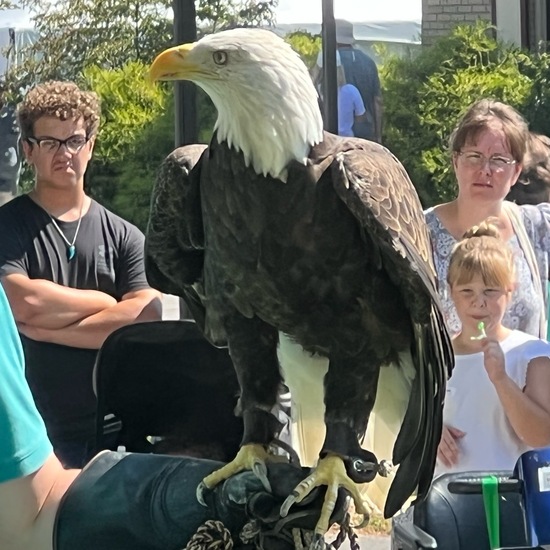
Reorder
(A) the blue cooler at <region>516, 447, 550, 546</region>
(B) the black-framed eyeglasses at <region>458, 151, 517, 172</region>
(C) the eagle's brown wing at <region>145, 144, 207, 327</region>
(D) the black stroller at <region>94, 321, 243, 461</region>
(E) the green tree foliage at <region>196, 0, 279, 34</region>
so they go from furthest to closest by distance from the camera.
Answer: (E) the green tree foliage at <region>196, 0, 279, 34</region>, (B) the black-framed eyeglasses at <region>458, 151, 517, 172</region>, (D) the black stroller at <region>94, 321, 243, 461</region>, (A) the blue cooler at <region>516, 447, 550, 546</region>, (C) the eagle's brown wing at <region>145, 144, 207, 327</region>

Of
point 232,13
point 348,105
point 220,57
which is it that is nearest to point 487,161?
point 220,57

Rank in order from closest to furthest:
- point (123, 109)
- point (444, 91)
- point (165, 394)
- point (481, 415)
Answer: point (165, 394)
point (481, 415)
point (123, 109)
point (444, 91)

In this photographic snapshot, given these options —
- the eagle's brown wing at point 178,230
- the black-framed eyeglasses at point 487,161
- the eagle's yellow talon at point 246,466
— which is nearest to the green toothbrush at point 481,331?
the black-framed eyeglasses at point 487,161

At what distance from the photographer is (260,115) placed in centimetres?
257

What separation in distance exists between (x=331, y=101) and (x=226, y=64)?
356 cm

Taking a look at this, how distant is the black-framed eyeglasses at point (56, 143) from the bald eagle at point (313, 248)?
1.16 m

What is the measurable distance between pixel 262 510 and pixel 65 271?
1.75m

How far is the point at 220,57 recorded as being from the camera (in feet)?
8.18

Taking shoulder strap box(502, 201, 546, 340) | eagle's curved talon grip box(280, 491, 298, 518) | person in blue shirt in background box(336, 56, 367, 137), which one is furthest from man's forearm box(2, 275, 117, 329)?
person in blue shirt in background box(336, 56, 367, 137)

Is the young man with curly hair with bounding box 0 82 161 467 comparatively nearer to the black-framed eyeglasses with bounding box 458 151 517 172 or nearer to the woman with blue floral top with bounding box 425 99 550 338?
the woman with blue floral top with bounding box 425 99 550 338

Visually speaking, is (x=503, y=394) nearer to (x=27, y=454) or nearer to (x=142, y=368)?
(x=142, y=368)

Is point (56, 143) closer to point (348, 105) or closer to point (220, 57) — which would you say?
point (220, 57)

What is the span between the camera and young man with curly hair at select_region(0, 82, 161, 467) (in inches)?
141

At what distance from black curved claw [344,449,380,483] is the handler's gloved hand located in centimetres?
16
